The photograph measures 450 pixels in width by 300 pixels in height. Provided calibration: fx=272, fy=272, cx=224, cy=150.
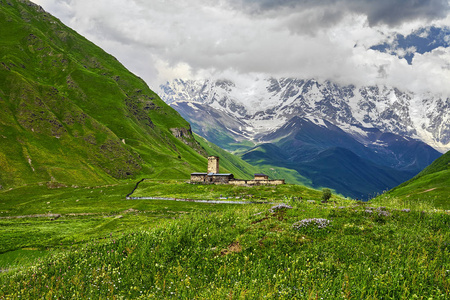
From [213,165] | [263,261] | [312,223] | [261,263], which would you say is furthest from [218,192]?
[261,263]

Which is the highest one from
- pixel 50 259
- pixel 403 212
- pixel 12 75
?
pixel 12 75

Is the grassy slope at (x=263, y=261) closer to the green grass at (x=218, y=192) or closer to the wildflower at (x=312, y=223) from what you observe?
the wildflower at (x=312, y=223)

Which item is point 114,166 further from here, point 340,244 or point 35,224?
point 340,244

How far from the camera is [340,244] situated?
15.9 metres

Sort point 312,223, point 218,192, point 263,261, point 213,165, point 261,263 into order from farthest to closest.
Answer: point 213,165, point 218,192, point 312,223, point 263,261, point 261,263

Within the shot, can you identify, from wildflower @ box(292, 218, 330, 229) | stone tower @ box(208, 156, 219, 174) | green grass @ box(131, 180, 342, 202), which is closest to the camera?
wildflower @ box(292, 218, 330, 229)

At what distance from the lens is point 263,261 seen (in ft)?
48.2

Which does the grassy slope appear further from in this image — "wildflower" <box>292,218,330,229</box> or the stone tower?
the stone tower

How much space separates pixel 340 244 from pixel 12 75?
235832 mm

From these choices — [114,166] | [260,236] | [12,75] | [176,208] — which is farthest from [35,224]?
A: [12,75]

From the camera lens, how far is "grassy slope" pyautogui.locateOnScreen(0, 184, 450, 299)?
11586 mm

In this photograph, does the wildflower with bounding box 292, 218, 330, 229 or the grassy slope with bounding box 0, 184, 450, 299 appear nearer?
the grassy slope with bounding box 0, 184, 450, 299

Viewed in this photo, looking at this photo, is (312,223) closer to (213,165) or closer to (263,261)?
(263,261)

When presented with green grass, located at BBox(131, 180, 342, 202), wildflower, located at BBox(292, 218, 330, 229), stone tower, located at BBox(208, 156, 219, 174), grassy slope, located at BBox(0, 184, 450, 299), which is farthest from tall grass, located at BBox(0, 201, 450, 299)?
stone tower, located at BBox(208, 156, 219, 174)
